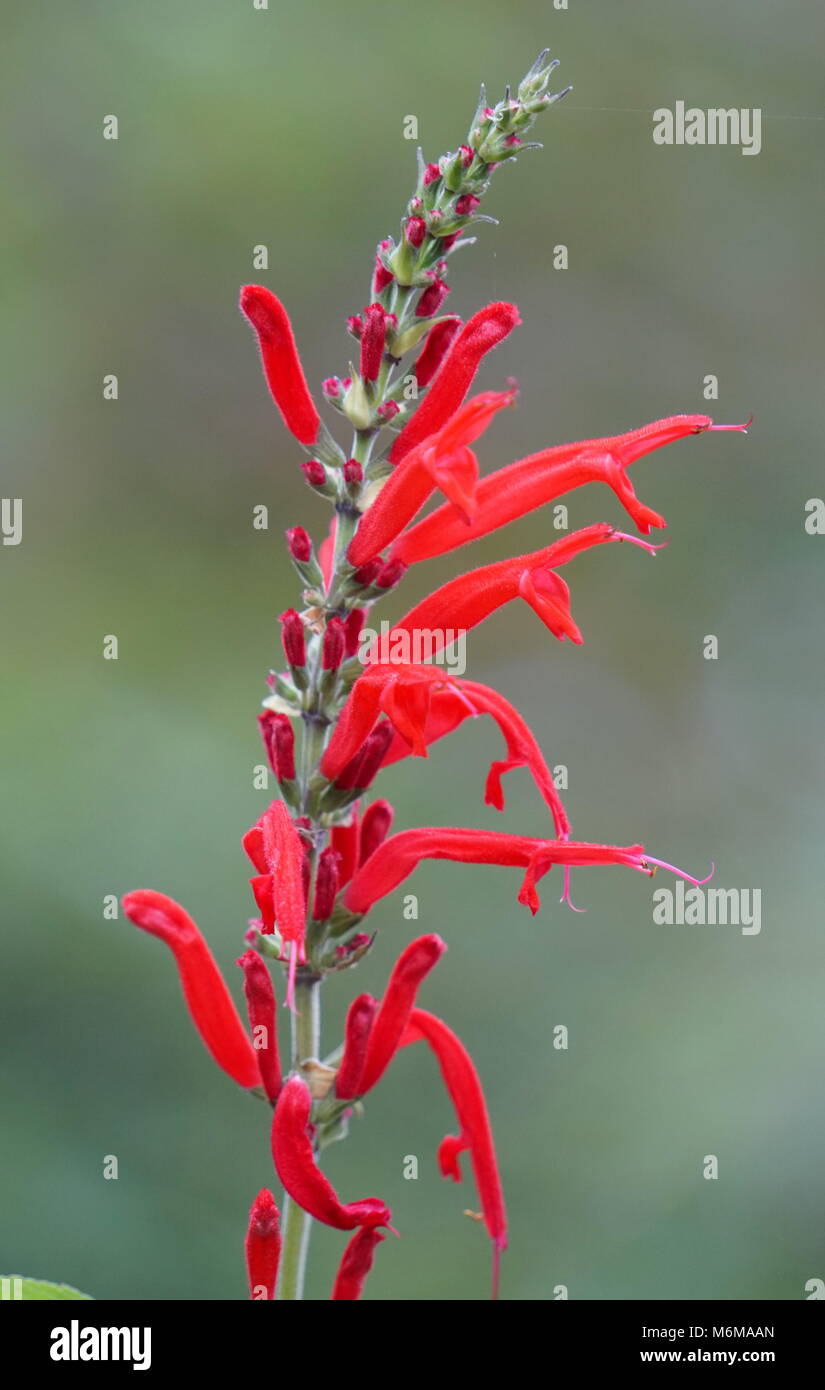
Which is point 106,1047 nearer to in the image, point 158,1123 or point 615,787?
point 158,1123

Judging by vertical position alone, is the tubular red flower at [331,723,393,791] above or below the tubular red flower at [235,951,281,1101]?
above

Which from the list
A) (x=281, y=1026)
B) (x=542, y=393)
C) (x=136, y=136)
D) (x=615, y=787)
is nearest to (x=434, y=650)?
(x=281, y=1026)

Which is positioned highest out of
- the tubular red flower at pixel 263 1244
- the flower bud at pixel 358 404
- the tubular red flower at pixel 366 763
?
the flower bud at pixel 358 404

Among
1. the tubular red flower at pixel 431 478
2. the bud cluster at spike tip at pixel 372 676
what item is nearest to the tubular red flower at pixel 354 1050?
the bud cluster at spike tip at pixel 372 676

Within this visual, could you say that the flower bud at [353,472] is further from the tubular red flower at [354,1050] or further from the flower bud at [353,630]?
the tubular red flower at [354,1050]

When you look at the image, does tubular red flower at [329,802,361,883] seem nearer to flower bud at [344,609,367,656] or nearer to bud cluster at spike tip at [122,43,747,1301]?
bud cluster at spike tip at [122,43,747,1301]

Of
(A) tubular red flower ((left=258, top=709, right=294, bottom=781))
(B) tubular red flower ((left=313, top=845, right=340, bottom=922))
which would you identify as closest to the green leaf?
(B) tubular red flower ((left=313, top=845, right=340, bottom=922))

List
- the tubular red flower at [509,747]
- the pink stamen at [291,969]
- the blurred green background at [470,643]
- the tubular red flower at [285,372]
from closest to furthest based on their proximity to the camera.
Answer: the pink stamen at [291,969]
the tubular red flower at [509,747]
the tubular red flower at [285,372]
the blurred green background at [470,643]
